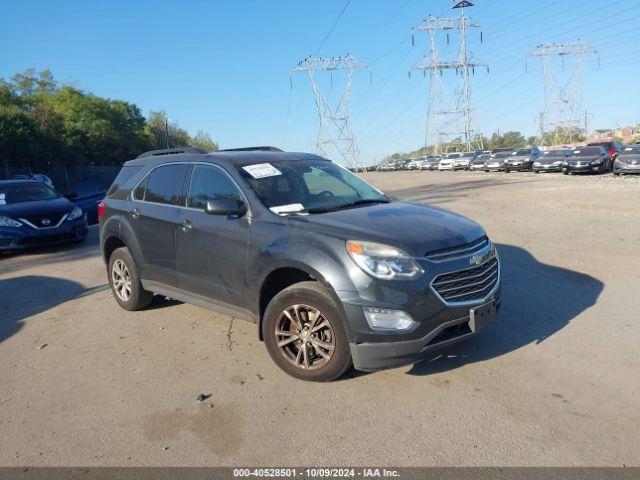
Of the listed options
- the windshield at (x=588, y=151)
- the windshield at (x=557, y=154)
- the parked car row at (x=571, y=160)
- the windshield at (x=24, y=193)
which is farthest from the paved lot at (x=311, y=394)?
the windshield at (x=557, y=154)

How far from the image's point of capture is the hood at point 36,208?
10438mm

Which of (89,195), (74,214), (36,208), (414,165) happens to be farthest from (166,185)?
(414,165)

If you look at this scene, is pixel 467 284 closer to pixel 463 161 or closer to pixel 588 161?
pixel 588 161

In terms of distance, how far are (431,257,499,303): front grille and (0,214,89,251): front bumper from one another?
945cm

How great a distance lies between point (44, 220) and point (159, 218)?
6.64 metres

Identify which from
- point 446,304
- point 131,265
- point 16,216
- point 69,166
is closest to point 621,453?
point 446,304

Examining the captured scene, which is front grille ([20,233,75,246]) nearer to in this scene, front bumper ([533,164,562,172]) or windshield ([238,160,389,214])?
windshield ([238,160,389,214])

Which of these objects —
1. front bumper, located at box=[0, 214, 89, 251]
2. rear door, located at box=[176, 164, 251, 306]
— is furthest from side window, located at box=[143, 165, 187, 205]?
front bumper, located at box=[0, 214, 89, 251]

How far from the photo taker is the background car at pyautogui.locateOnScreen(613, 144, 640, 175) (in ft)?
83.1

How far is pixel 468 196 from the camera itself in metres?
18.3

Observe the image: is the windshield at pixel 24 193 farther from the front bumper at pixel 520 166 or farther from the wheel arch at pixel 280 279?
the front bumper at pixel 520 166

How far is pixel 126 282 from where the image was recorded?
20.1 ft

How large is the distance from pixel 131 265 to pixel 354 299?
3.23 m

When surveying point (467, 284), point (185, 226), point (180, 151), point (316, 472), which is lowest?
point (316, 472)
